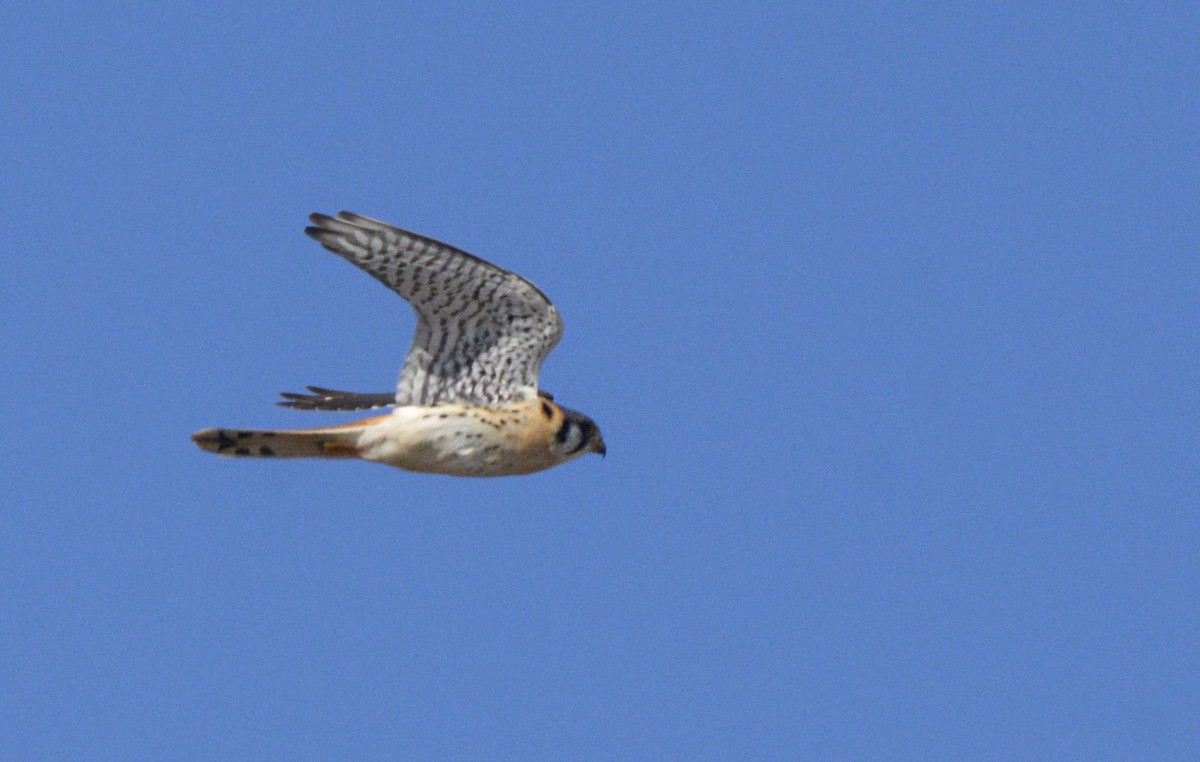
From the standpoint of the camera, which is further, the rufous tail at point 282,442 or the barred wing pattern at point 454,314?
the rufous tail at point 282,442

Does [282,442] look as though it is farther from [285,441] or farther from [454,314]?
[454,314]

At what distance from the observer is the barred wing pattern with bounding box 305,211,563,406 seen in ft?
38.3

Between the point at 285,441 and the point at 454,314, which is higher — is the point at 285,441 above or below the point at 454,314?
below

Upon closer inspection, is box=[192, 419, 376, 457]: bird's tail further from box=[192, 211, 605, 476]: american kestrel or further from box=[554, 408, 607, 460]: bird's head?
box=[554, 408, 607, 460]: bird's head

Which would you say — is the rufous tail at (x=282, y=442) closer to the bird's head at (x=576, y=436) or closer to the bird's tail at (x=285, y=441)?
the bird's tail at (x=285, y=441)

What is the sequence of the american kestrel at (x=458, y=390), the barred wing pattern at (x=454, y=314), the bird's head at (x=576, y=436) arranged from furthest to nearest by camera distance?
the bird's head at (x=576, y=436), the american kestrel at (x=458, y=390), the barred wing pattern at (x=454, y=314)

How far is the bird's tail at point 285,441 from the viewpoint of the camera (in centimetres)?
1202

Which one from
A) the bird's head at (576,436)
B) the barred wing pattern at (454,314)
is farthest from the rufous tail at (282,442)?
the bird's head at (576,436)

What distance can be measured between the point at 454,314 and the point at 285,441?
4.25 feet

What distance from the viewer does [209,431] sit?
12008mm

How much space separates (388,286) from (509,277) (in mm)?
735

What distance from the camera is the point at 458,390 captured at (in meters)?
12.5

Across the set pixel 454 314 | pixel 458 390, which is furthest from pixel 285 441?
pixel 454 314

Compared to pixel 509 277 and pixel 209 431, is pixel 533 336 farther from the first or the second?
pixel 209 431
